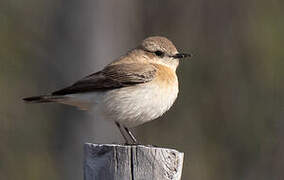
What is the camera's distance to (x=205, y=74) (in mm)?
14688

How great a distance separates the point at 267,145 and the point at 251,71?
1541 mm

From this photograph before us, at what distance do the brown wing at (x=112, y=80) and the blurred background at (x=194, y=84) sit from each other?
5008 mm

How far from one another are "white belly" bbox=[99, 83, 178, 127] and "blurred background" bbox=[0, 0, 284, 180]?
5264 millimetres

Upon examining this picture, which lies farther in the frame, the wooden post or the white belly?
the white belly

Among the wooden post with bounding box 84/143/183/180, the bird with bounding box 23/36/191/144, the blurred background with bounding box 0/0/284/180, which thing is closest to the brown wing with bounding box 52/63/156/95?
the bird with bounding box 23/36/191/144

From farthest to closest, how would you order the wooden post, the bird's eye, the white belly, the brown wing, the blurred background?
the blurred background < the bird's eye < the brown wing < the white belly < the wooden post

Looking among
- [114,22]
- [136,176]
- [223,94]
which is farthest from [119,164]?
[223,94]

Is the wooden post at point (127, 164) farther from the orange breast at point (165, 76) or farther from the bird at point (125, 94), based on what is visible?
the orange breast at point (165, 76)

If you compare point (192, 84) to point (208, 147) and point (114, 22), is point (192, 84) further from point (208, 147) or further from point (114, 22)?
point (114, 22)

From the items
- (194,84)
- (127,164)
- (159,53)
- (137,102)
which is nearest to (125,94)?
(137,102)

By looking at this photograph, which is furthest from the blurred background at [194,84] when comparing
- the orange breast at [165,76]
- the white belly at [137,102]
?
the white belly at [137,102]

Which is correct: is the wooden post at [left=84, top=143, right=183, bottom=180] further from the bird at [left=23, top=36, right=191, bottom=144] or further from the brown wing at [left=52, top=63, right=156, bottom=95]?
the brown wing at [left=52, top=63, right=156, bottom=95]

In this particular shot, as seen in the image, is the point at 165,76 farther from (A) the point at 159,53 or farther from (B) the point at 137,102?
(A) the point at 159,53

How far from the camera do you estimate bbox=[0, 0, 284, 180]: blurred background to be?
1432cm
